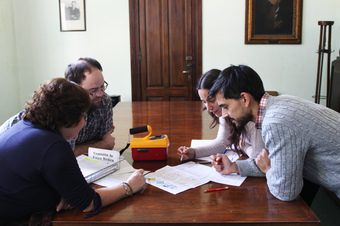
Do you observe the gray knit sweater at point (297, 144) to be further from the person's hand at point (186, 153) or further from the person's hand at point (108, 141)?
the person's hand at point (108, 141)

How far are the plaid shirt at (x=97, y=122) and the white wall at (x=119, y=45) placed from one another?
10.4 feet

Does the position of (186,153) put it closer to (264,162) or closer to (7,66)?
(264,162)

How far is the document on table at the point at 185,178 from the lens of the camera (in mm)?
1418

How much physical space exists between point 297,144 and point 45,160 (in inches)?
34.3

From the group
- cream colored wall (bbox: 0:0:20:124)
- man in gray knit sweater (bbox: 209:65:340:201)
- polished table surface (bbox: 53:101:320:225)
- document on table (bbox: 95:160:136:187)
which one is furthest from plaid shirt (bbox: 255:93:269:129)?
cream colored wall (bbox: 0:0:20:124)

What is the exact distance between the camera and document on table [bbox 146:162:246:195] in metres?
1.42

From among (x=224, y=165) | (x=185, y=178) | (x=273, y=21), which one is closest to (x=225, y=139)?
(x=224, y=165)

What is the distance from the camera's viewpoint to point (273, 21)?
16.0 ft

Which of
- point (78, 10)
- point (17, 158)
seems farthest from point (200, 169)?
point (78, 10)

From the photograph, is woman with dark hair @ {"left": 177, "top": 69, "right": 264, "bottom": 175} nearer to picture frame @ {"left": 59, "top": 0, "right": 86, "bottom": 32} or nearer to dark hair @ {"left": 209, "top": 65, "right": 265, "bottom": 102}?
dark hair @ {"left": 209, "top": 65, "right": 265, "bottom": 102}

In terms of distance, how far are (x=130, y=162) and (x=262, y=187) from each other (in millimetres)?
668

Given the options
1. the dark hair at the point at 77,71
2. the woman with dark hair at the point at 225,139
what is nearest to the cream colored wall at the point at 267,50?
the woman with dark hair at the point at 225,139

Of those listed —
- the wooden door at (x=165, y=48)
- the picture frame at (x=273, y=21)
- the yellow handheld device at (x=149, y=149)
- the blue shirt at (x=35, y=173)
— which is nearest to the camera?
the blue shirt at (x=35, y=173)

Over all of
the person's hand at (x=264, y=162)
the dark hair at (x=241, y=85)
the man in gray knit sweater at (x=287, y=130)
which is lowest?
the person's hand at (x=264, y=162)
